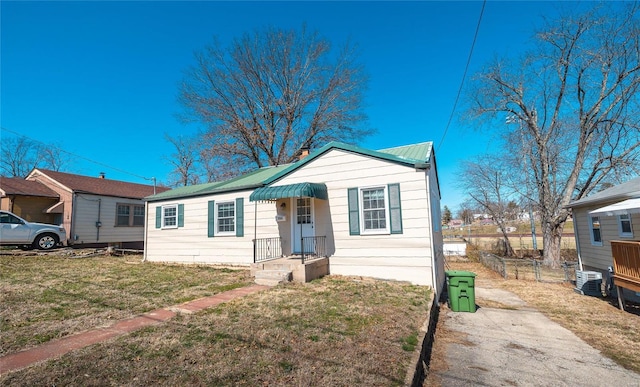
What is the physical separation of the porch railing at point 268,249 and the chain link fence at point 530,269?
9.50 meters

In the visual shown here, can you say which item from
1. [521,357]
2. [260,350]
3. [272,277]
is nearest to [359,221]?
[272,277]

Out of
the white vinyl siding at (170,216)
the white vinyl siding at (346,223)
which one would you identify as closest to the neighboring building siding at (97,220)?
the white vinyl siding at (170,216)

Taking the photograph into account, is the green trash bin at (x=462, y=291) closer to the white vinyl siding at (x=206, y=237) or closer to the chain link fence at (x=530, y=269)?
the white vinyl siding at (x=206, y=237)

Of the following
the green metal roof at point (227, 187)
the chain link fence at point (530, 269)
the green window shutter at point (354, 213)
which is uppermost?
the green metal roof at point (227, 187)

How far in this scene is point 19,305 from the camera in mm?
5484

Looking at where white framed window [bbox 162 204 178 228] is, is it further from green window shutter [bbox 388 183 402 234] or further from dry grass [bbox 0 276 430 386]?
green window shutter [bbox 388 183 402 234]

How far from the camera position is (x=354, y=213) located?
8734 mm

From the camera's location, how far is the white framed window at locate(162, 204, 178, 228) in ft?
41.6

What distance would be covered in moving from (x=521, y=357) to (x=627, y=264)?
220 inches

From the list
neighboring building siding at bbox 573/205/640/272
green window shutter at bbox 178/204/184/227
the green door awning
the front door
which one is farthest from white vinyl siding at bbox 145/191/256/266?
neighboring building siding at bbox 573/205/640/272

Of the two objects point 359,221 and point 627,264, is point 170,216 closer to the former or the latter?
point 359,221

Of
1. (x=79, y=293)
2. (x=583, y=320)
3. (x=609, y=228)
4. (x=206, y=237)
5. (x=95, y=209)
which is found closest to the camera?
(x=79, y=293)

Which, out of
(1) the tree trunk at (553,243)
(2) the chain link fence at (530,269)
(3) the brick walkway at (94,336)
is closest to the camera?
(3) the brick walkway at (94,336)

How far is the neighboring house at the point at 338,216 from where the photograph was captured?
797cm
